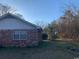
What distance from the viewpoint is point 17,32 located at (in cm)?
3103

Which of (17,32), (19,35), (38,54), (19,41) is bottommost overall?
(38,54)

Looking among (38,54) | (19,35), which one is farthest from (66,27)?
(38,54)

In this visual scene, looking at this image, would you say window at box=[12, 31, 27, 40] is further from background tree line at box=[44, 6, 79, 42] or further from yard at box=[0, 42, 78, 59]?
background tree line at box=[44, 6, 79, 42]

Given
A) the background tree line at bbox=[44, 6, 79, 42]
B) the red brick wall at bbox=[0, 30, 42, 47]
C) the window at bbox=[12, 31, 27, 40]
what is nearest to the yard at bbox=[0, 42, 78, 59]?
the red brick wall at bbox=[0, 30, 42, 47]

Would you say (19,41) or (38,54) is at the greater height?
(19,41)

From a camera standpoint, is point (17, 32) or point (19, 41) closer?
point (19, 41)

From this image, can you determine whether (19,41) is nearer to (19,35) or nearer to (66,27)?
(19,35)

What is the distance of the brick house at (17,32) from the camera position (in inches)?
1217

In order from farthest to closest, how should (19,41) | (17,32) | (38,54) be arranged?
(17,32)
(19,41)
(38,54)

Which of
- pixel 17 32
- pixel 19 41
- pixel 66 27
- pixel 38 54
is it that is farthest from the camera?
pixel 66 27

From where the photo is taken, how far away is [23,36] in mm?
31031

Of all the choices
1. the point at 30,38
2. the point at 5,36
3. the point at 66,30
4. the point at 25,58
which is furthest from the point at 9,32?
the point at 66,30

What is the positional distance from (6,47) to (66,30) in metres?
17.0

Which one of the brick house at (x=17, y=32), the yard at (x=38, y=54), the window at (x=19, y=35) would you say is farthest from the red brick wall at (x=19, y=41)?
the yard at (x=38, y=54)
